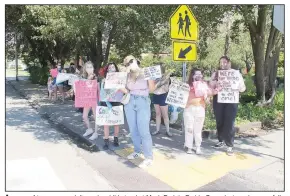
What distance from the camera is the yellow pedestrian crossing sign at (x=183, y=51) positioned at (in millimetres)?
6082

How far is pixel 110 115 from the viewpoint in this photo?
247 inches

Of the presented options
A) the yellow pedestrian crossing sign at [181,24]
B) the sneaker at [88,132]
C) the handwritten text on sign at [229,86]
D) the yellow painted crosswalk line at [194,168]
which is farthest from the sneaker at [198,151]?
the sneaker at [88,132]

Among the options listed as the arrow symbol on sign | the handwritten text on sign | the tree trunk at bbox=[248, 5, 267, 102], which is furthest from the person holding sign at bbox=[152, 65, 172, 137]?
the tree trunk at bbox=[248, 5, 267, 102]

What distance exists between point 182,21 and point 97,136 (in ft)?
10.5

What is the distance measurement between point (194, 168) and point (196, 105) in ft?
3.88

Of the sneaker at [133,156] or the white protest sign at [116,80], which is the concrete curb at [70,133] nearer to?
the sneaker at [133,156]

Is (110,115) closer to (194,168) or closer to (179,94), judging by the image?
(179,94)

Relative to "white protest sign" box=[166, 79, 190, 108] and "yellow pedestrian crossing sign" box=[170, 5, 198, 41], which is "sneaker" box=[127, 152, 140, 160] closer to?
"white protest sign" box=[166, 79, 190, 108]

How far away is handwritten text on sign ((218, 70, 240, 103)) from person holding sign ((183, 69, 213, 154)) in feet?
0.78

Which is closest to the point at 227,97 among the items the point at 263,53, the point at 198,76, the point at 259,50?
the point at 198,76

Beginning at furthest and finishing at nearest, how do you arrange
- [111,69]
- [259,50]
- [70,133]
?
[259,50] < [70,133] < [111,69]

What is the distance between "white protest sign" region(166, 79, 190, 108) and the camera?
232 inches

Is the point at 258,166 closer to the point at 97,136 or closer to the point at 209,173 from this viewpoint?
Result: the point at 209,173

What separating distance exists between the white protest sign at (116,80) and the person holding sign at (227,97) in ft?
5.92
